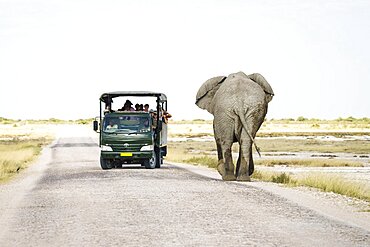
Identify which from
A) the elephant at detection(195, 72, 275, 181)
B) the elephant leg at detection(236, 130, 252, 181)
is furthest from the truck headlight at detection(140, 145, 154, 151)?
the elephant leg at detection(236, 130, 252, 181)

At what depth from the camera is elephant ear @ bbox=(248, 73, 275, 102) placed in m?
27.7

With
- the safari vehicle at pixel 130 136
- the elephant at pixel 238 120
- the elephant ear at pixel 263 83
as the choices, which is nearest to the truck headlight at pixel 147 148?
the safari vehicle at pixel 130 136

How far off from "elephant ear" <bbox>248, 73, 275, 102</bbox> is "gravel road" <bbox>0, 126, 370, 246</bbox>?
14.4 ft

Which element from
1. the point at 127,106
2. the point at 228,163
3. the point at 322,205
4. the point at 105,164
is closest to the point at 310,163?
the point at 127,106

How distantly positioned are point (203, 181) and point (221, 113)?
2.54 metres

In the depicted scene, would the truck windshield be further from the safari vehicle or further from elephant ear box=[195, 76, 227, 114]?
elephant ear box=[195, 76, 227, 114]

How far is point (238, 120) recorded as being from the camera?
86.4 feet

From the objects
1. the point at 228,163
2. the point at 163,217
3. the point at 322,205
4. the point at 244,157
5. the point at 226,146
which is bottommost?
the point at 322,205

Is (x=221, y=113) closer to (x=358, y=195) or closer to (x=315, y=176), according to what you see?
(x=315, y=176)

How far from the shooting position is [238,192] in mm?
21266

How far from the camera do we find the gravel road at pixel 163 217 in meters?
12.7

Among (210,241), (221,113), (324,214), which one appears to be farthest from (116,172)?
(210,241)

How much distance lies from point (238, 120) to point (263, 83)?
2.18 metres

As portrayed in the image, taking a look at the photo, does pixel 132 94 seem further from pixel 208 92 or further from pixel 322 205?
pixel 322 205
